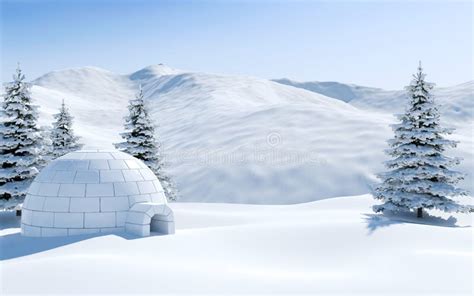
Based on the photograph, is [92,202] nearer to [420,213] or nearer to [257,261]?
[257,261]

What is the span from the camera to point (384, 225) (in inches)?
536

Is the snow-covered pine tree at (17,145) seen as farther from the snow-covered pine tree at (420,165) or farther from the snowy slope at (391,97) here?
the snowy slope at (391,97)

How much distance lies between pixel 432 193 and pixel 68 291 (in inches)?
591

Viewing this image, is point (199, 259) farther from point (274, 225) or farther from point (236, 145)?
point (236, 145)

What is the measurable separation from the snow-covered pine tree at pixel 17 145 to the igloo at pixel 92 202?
22.9 feet

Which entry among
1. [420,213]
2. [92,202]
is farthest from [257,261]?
[420,213]

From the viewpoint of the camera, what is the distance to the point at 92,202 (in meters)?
13.4

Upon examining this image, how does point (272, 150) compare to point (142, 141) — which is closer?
point (142, 141)

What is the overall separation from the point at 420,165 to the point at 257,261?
36.3ft

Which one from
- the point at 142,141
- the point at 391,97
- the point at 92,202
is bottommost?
the point at 92,202

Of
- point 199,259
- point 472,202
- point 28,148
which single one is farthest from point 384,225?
point 28,148

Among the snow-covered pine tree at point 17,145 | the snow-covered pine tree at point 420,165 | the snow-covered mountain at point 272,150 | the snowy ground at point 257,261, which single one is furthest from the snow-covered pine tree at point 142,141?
the snow-covered pine tree at point 420,165

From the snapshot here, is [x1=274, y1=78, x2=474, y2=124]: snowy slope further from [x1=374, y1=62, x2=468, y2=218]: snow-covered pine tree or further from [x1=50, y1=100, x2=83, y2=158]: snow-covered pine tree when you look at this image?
[x1=50, y1=100, x2=83, y2=158]: snow-covered pine tree

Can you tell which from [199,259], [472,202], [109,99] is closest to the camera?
[199,259]
